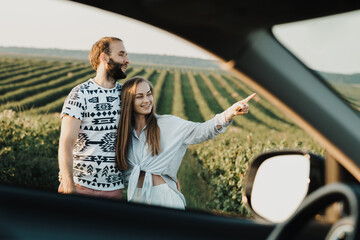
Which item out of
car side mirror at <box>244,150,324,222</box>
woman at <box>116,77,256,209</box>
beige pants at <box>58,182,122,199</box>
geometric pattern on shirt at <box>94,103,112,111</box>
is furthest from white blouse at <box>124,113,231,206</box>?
car side mirror at <box>244,150,324,222</box>

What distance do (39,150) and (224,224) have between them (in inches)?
256

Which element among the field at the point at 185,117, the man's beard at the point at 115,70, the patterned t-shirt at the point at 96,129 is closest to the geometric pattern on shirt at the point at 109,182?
the patterned t-shirt at the point at 96,129

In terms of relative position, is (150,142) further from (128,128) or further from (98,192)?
(98,192)

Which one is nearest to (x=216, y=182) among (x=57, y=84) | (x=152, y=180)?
(x=152, y=180)

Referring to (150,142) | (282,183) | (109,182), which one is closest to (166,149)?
(150,142)

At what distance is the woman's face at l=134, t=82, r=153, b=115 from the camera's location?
Result: 281 centimetres

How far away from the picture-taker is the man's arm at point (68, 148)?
2.68 metres

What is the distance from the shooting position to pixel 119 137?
8.96 ft

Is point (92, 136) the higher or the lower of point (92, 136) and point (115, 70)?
the lower

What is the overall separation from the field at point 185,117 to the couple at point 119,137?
2.11 ft

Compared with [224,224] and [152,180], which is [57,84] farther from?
[224,224]

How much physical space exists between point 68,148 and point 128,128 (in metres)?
0.37

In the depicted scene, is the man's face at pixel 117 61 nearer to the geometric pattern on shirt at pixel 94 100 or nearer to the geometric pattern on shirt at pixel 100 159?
the geometric pattern on shirt at pixel 94 100

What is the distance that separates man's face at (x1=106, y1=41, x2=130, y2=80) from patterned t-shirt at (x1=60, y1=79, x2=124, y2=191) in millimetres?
117
